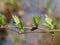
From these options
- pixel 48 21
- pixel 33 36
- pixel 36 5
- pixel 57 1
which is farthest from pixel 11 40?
pixel 48 21

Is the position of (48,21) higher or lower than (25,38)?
higher

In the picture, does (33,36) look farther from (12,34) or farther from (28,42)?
(12,34)

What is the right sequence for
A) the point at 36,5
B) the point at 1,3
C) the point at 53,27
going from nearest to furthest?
the point at 53,27, the point at 1,3, the point at 36,5

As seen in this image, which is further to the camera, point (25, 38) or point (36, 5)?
point (36, 5)

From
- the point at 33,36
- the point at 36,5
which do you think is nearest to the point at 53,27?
the point at 33,36

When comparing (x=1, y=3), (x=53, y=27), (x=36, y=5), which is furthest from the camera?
(x=36, y=5)

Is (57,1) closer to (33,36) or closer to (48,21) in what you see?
(33,36)

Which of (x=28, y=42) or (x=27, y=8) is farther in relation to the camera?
(x=27, y=8)
